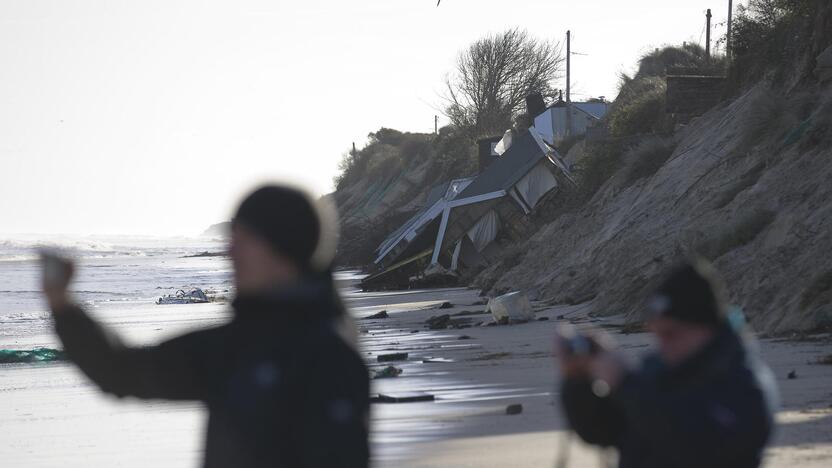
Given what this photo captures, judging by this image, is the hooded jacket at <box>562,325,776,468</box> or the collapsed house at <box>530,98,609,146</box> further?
the collapsed house at <box>530,98,609,146</box>

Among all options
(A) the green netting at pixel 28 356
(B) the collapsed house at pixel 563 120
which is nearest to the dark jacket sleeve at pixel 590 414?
(A) the green netting at pixel 28 356

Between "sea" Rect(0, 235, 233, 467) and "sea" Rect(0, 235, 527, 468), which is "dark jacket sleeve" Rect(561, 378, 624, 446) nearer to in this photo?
"sea" Rect(0, 235, 527, 468)

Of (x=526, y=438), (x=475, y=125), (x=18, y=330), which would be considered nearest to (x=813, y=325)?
(x=526, y=438)

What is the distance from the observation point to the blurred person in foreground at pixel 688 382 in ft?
10.2

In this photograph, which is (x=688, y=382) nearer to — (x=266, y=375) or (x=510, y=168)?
(x=266, y=375)

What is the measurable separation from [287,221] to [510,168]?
1324 inches

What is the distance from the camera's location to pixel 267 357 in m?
2.79

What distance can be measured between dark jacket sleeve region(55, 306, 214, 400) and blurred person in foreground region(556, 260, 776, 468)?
1.01 meters

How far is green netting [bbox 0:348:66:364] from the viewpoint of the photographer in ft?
55.7

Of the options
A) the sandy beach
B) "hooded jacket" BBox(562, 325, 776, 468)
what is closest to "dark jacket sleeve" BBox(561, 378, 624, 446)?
"hooded jacket" BBox(562, 325, 776, 468)

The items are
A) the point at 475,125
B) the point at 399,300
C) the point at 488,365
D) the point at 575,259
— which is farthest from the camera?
the point at 475,125

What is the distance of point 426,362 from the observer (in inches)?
537

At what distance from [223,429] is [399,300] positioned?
26164mm

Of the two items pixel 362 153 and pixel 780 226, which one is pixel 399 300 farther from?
pixel 362 153
